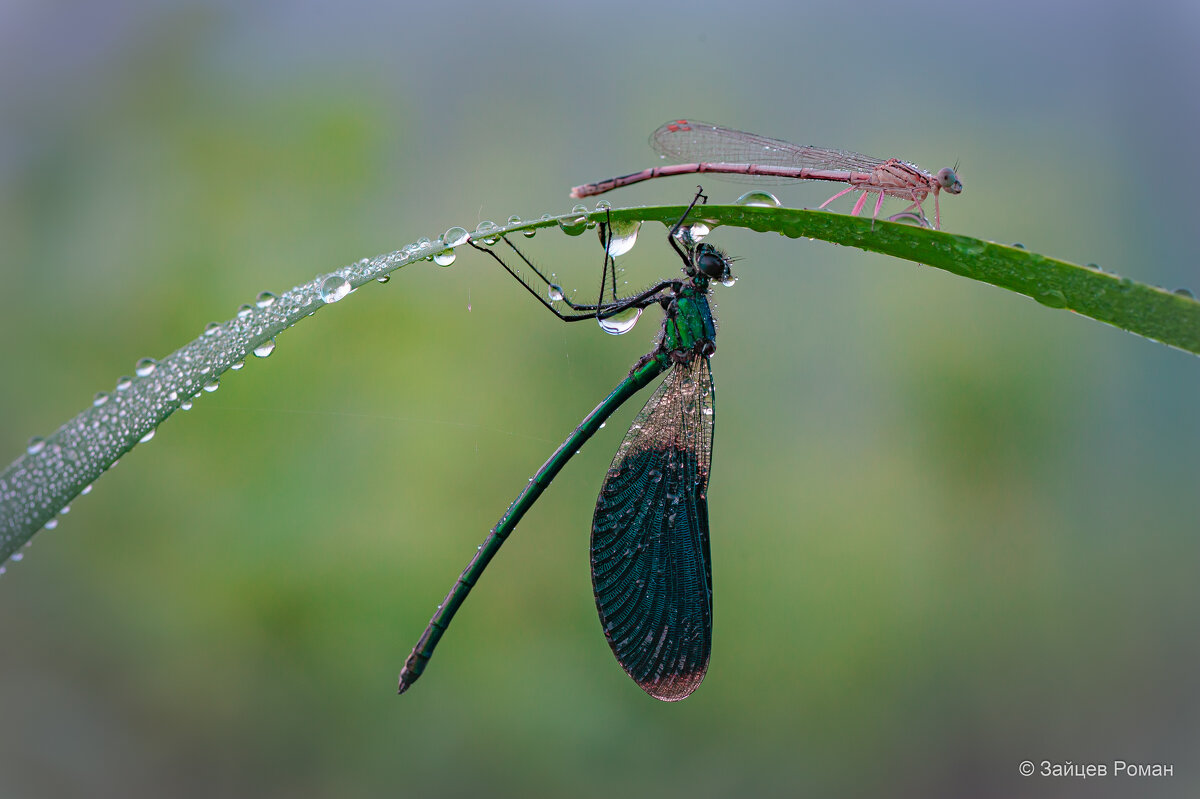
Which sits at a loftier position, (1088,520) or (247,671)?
(1088,520)

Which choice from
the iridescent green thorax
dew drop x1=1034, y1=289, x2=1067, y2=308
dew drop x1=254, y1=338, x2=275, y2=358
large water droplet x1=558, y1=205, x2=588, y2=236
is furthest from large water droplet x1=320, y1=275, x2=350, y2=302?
dew drop x1=1034, y1=289, x2=1067, y2=308

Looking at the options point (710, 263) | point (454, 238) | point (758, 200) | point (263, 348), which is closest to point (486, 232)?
point (454, 238)

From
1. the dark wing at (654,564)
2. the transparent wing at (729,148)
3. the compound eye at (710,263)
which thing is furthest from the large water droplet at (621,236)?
the transparent wing at (729,148)

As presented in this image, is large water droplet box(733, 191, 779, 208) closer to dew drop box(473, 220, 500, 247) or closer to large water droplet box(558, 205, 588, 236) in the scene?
large water droplet box(558, 205, 588, 236)

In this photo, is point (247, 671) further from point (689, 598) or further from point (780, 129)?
point (780, 129)

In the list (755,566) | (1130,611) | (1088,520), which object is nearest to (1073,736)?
(1130,611)
